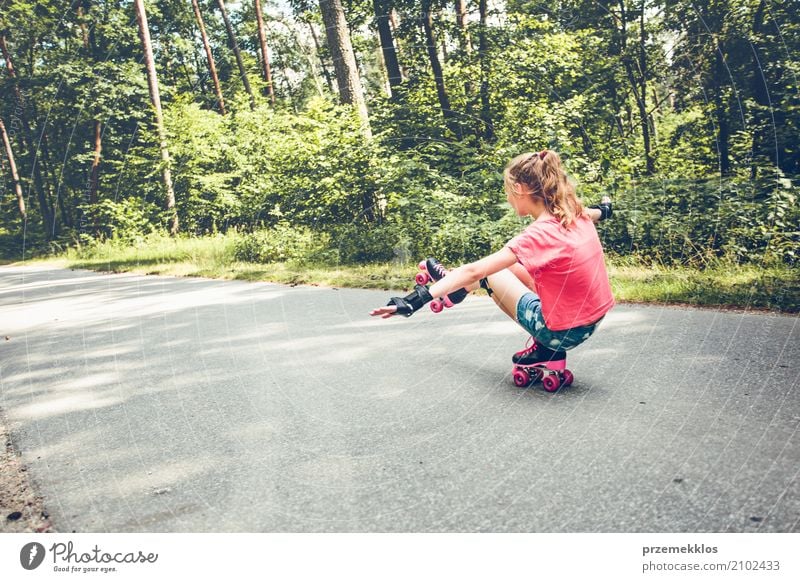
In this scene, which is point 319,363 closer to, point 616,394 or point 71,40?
point 616,394

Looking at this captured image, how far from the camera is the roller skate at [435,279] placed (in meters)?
2.67

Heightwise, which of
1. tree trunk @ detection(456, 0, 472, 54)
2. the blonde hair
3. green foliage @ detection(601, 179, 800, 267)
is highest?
tree trunk @ detection(456, 0, 472, 54)

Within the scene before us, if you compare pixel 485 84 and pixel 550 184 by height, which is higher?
pixel 485 84

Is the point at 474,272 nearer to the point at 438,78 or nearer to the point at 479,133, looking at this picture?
the point at 479,133

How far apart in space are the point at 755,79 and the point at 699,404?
7.01m

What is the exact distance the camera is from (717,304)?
4566mm

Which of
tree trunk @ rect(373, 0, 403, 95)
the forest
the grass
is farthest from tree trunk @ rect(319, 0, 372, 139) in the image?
the grass

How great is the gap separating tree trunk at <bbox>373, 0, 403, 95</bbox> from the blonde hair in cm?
1155

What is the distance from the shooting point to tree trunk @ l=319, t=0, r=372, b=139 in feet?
33.7

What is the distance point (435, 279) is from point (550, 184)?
28.2 inches

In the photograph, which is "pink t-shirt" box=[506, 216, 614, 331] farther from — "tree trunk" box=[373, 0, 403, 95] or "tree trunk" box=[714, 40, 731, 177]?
"tree trunk" box=[373, 0, 403, 95]

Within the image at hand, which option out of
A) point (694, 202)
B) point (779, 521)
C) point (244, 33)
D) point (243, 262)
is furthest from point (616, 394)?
point (244, 33)

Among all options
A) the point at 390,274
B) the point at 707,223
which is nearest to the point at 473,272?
the point at 707,223

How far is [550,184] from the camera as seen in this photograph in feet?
8.75
